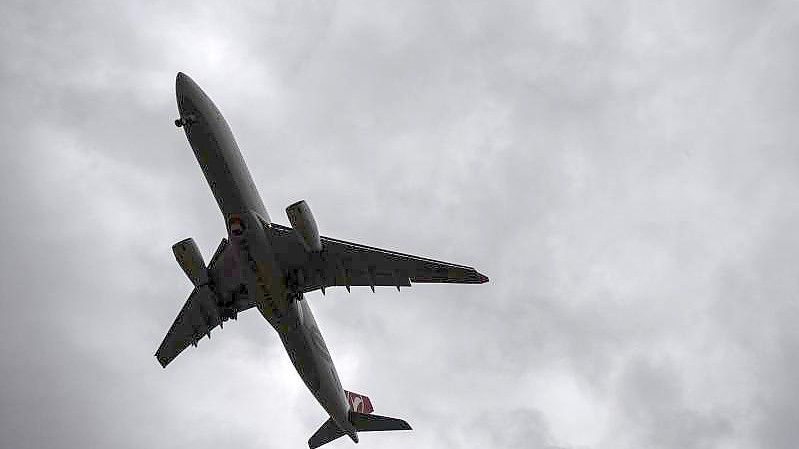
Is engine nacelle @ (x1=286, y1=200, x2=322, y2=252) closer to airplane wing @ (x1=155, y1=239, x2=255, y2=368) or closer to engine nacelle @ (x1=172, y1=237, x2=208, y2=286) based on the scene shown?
airplane wing @ (x1=155, y1=239, x2=255, y2=368)

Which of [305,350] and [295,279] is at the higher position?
[295,279]

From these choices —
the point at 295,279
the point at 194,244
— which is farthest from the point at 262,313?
the point at 194,244

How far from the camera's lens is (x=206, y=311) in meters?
54.2

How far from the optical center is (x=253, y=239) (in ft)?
148

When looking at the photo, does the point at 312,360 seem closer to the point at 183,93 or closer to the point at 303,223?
the point at 303,223

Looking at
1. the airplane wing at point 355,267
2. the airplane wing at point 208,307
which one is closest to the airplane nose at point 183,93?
the airplane wing at point 355,267

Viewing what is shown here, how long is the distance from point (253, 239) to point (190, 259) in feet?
20.1

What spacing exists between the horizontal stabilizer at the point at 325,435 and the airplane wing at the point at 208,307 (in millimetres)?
10936

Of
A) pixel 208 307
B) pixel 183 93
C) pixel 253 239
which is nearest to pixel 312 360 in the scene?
pixel 208 307

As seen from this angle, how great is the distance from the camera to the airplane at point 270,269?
43.8 metres

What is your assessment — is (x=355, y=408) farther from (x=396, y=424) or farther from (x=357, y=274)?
(x=357, y=274)

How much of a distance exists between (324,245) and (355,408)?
15102 millimetres

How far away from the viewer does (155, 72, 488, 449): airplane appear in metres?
43.8

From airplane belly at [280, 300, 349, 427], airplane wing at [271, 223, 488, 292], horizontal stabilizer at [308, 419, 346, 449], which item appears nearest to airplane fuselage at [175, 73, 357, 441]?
airplane belly at [280, 300, 349, 427]
